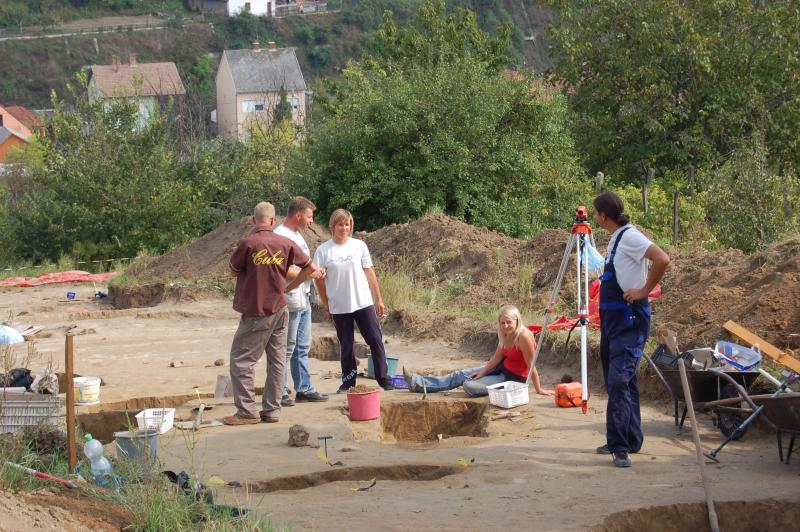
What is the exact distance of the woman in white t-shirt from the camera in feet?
34.0

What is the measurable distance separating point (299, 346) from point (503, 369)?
2.07 meters

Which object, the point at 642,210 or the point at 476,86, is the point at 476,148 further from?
the point at 642,210

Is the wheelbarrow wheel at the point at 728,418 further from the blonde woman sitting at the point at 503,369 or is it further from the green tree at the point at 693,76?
the green tree at the point at 693,76

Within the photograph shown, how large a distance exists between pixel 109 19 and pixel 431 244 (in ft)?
273

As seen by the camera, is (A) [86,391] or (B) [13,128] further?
(B) [13,128]

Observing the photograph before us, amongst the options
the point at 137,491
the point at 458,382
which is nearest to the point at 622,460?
the point at 458,382

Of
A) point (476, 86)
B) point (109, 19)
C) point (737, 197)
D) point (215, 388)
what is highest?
point (109, 19)

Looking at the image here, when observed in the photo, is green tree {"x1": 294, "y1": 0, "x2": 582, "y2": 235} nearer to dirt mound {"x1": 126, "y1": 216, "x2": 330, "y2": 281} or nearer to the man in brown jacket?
dirt mound {"x1": 126, "y1": 216, "x2": 330, "y2": 281}

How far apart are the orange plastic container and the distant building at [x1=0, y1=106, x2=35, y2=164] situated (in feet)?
221

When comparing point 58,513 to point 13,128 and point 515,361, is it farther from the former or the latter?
point 13,128

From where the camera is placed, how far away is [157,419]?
889cm

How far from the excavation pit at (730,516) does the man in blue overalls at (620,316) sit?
1022 millimetres

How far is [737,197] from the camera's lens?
734 inches

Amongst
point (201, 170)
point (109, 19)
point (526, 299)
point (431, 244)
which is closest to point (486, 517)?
point (526, 299)
